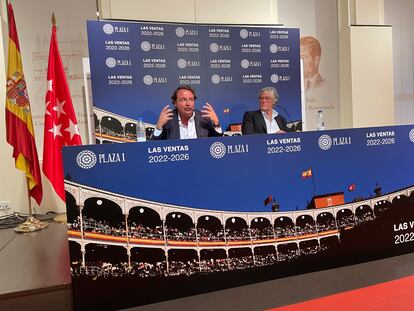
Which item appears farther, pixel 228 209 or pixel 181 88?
pixel 181 88

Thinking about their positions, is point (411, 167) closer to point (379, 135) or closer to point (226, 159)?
point (379, 135)

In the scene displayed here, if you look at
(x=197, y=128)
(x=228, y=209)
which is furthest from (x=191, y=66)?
(x=228, y=209)

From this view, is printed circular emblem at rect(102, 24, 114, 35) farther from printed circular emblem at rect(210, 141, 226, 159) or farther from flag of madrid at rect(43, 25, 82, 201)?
printed circular emblem at rect(210, 141, 226, 159)

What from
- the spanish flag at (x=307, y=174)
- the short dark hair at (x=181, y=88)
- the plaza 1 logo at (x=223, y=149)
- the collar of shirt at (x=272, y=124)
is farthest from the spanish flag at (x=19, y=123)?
the spanish flag at (x=307, y=174)

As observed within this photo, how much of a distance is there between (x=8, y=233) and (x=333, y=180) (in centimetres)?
187

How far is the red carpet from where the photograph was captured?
105 cm

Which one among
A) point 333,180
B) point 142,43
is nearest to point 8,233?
point 142,43

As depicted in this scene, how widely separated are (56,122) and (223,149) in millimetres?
1597

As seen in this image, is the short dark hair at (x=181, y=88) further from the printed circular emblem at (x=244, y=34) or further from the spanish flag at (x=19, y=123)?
the spanish flag at (x=19, y=123)

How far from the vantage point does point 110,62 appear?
230 cm

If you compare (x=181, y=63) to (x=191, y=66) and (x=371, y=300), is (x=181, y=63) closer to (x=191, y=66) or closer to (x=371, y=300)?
(x=191, y=66)

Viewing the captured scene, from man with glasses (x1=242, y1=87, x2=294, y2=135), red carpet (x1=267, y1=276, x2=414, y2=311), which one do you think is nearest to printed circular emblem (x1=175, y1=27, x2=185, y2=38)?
man with glasses (x1=242, y1=87, x2=294, y2=135)

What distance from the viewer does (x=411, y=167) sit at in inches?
58.6

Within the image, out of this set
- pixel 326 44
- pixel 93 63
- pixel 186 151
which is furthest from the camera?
pixel 326 44
